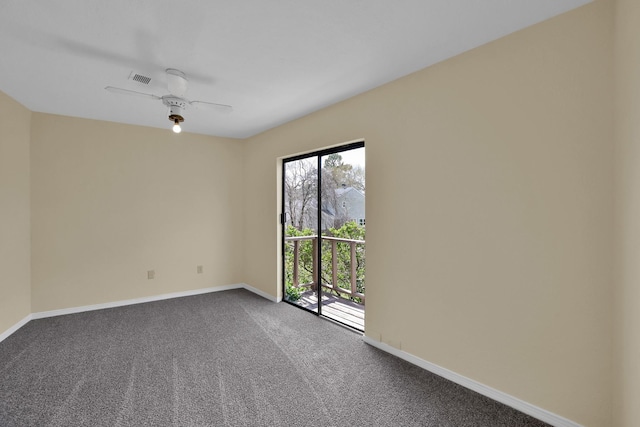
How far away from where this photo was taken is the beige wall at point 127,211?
360 cm

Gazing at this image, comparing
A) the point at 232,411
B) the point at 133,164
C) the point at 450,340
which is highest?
the point at 133,164

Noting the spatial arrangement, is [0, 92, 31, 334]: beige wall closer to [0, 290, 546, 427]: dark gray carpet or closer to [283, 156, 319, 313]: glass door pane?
[0, 290, 546, 427]: dark gray carpet

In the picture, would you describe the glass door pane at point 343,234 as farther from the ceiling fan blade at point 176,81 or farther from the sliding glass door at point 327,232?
the ceiling fan blade at point 176,81

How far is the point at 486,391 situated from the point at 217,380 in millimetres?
1986

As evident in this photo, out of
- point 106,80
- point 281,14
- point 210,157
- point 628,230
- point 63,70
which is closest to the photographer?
point 628,230

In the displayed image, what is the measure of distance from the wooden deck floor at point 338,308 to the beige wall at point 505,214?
67 centimetres

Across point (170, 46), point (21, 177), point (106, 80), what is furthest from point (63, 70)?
point (21, 177)

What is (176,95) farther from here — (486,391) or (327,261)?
(486,391)

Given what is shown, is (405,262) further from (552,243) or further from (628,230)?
(628,230)

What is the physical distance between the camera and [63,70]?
2.44 metres

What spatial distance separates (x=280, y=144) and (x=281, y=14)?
2.42 meters

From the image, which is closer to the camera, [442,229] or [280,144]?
[442,229]

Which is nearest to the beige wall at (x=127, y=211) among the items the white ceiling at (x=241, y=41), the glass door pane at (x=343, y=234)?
the white ceiling at (x=241, y=41)

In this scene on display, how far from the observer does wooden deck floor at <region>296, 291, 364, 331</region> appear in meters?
3.54
